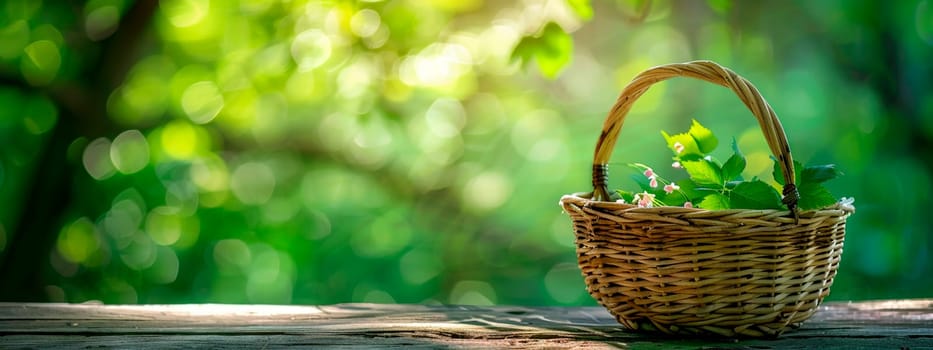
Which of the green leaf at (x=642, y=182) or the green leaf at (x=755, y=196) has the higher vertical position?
the green leaf at (x=642, y=182)

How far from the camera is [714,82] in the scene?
100 cm

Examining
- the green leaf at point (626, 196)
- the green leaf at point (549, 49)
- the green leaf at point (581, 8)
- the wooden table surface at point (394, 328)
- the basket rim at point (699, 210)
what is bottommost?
the wooden table surface at point (394, 328)

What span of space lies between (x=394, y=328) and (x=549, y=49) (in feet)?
2.50

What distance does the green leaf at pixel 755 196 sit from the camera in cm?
98

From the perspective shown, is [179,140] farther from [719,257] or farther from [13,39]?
[719,257]

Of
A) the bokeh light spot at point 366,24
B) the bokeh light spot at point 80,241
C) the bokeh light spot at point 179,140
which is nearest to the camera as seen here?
the bokeh light spot at point 366,24

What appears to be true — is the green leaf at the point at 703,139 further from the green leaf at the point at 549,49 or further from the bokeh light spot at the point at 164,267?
the bokeh light spot at the point at 164,267

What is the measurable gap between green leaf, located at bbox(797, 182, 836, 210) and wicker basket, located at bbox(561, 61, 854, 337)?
15 mm

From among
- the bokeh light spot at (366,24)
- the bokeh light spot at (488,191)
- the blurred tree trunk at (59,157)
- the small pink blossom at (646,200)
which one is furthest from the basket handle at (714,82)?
the bokeh light spot at (488,191)

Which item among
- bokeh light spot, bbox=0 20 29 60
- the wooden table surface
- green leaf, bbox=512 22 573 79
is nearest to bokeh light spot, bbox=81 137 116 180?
bokeh light spot, bbox=0 20 29 60

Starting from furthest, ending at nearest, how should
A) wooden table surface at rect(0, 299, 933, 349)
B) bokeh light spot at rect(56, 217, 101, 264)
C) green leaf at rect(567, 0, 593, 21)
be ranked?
bokeh light spot at rect(56, 217, 101, 264) → green leaf at rect(567, 0, 593, 21) → wooden table surface at rect(0, 299, 933, 349)

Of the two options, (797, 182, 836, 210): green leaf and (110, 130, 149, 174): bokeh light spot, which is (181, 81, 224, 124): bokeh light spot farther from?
(797, 182, 836, 210): green leaf

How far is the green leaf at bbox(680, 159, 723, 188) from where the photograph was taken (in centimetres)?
100

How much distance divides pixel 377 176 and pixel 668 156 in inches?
45.0
